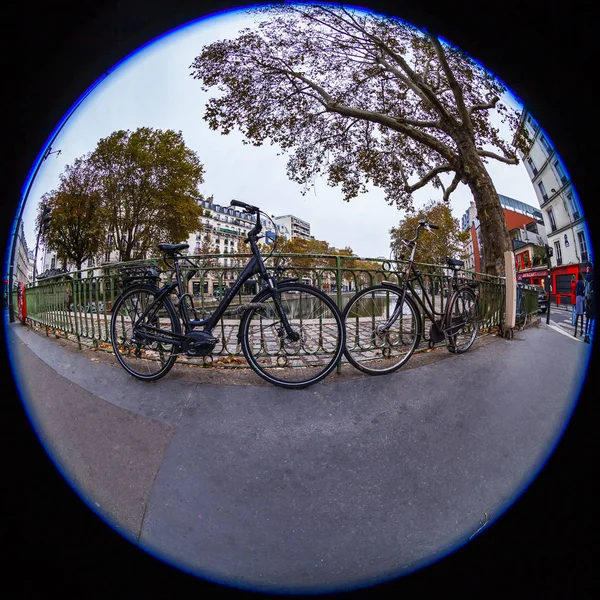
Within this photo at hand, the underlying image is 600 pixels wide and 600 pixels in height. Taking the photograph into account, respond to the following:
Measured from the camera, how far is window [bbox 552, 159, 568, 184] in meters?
0.64

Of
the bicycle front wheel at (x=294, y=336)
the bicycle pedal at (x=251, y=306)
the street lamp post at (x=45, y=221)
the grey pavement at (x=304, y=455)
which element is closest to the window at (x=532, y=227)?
the grey pavement at (x=304, y=455)

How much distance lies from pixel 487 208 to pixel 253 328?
42.4 inches

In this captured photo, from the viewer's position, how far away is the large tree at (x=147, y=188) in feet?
2.86

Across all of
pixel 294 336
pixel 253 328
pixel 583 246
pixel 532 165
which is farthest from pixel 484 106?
pixel 253 328

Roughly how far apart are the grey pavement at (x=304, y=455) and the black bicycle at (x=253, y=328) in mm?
124

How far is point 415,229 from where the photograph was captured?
1.13 meters

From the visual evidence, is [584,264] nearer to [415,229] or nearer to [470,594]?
[415,229]

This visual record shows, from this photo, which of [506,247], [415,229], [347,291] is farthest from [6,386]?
[506,247]

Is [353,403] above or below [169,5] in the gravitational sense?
below

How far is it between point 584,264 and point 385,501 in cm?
75

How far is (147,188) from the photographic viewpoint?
3.45 ft

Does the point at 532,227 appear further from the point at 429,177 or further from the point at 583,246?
the point at 429,177

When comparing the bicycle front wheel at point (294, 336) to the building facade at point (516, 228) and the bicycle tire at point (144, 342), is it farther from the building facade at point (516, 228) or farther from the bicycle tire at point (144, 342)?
the building facade at point (516, 228)

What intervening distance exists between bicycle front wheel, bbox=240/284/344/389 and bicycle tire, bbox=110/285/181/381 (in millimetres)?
324
